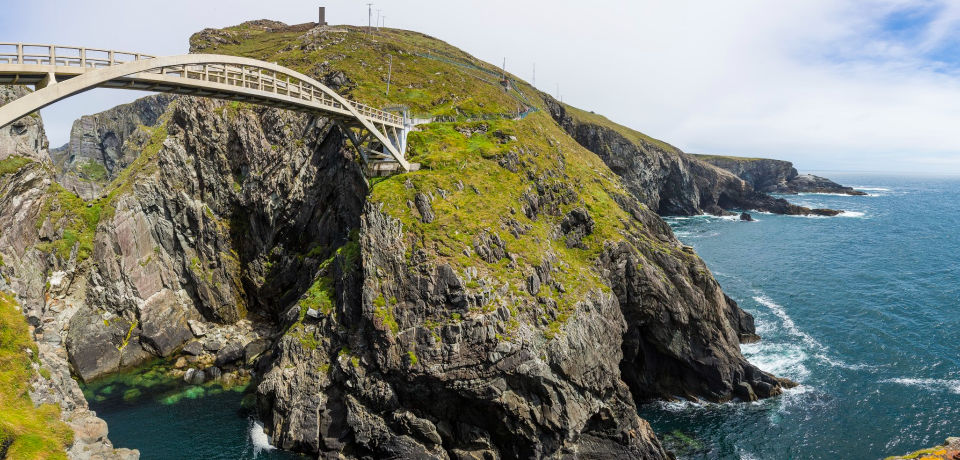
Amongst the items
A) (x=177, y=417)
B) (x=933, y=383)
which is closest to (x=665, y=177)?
(x=933, y=383)

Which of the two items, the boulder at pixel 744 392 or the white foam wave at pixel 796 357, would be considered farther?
the white foam wave at pixel 796 357

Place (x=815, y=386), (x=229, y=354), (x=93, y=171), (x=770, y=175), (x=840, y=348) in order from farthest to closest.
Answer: (x=770, y=175) → (x=93, y=171) → (x=840, y=348) → (x=229, y=354) → (x=815, y=386)

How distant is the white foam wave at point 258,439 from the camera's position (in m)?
34.2

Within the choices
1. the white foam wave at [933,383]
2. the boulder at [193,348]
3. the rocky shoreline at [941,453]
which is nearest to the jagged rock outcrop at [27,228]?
the boulder at [193,348]

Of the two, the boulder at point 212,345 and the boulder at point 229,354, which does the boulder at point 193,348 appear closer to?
the boulder at point 212,345

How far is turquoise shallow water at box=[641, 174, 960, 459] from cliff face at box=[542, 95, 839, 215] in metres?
36.9

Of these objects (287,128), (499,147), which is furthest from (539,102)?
(287,128)

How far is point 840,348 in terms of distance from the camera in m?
49.5

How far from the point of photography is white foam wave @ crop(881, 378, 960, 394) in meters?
41.1

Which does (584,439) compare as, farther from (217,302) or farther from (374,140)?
(217,302)

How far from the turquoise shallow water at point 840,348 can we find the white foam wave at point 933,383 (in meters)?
0.10

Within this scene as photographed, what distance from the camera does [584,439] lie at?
34969 mm

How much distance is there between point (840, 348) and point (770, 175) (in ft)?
551

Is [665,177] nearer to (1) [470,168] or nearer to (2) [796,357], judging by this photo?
(2) [796,357]
